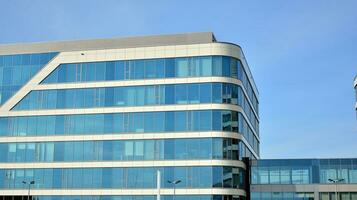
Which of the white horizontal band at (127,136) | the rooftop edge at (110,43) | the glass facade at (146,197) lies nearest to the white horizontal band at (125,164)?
the white horizontal band at (127,136)

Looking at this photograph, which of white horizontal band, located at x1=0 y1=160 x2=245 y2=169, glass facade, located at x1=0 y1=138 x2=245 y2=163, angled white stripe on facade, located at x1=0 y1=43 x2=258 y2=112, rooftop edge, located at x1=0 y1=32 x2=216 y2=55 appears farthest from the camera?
rooftop edge, located at x1=0 y1=32 x2=216 y2=55

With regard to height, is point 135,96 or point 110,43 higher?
point 110,43

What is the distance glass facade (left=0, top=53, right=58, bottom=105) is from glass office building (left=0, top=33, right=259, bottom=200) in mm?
157

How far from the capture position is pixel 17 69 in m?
87.4

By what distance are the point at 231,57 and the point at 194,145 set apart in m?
12.6

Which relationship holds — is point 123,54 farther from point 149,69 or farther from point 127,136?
point 127,136

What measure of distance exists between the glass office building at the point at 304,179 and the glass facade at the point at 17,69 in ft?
108

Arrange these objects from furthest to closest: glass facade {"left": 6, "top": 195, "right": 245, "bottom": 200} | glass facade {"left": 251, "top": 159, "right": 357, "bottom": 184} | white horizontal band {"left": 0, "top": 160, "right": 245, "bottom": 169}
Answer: glass facade {"left": 251, "top": 159, "right": 357, "bottom": 184} → white horizontal band {"left": 0, "top": 160, "right": 245, "bottom": 169} → glass facade {"left": 6, "top": 195, "right": 245, "bottom": 200}

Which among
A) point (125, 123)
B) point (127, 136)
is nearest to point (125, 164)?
point (127, 136)

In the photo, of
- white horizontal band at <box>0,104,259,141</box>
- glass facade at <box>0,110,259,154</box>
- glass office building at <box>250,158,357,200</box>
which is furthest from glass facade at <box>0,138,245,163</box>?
glass office building at <box>250,158,357,200</box>

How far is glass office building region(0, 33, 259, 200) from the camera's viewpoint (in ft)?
255

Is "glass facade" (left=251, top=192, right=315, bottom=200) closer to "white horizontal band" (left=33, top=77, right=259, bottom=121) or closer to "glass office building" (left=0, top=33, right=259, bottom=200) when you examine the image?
"glass office building" (left=0, top=33, right=259, bottom=200)

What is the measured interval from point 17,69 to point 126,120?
18.8 m

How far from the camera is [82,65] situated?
84188 millimetres
